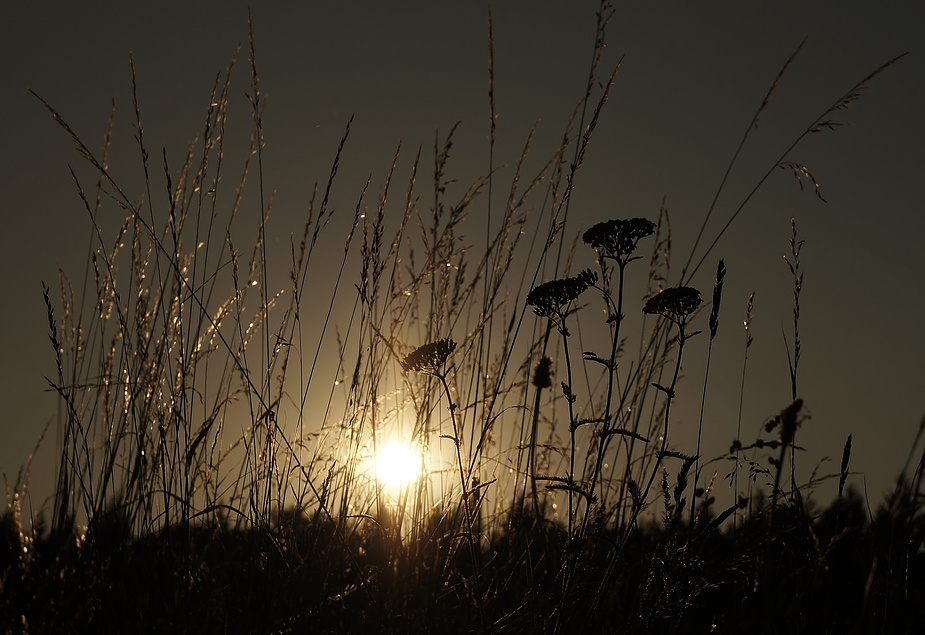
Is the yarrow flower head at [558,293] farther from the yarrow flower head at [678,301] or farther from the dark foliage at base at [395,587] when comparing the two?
the dark foliage at base at [395,587]

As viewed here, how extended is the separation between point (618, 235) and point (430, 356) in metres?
0.52

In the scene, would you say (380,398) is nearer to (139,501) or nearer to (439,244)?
(439,244)

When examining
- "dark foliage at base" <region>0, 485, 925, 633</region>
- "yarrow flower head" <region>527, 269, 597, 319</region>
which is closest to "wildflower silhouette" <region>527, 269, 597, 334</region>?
"yarrow flower head" <region>527, 269, 597, 319</region>

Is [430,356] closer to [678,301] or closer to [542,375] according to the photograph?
[542,375]

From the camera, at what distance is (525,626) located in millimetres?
1483

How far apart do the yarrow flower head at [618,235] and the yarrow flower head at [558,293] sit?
8 cm

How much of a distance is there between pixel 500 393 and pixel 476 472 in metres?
0.26

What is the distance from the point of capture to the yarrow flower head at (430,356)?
155cm

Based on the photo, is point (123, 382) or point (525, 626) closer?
point (525, 626)

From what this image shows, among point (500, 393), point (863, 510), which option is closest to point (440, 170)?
point (500, 393)

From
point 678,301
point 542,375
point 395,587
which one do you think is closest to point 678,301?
point 678,301

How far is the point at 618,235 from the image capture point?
159 centimetres

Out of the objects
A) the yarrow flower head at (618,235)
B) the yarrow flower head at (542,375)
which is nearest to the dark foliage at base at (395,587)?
the yarrow flower head at (542,375)

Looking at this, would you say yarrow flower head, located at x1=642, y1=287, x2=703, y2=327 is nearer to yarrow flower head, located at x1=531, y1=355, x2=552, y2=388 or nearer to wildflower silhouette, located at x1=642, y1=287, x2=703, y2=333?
wildflower silhouette, located at x1=642, y1=287, x2=703, y2=333
